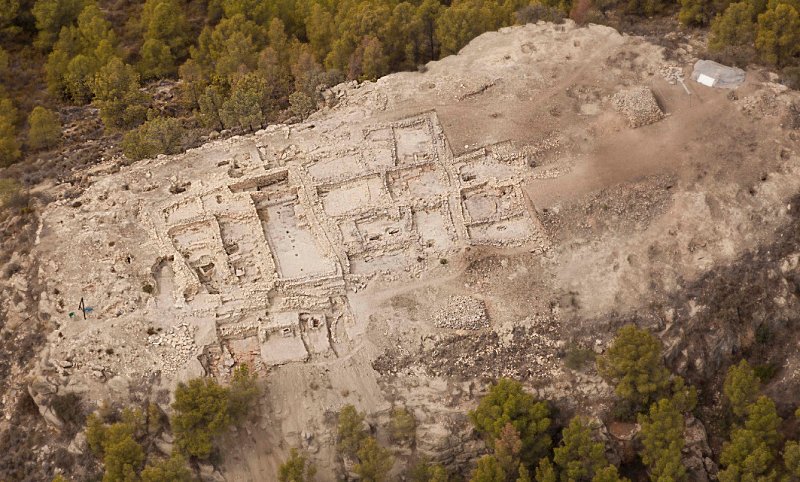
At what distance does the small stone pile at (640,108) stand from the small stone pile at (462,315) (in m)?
19.4

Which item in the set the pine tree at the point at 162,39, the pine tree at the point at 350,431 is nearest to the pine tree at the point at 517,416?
the pine tree at the point at 350,431

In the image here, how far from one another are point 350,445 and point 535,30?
3975 centimetres

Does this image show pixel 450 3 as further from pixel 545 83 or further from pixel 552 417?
pixel 552 417

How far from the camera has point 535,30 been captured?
269 ft

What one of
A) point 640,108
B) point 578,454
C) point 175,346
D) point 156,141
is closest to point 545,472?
point 578,454

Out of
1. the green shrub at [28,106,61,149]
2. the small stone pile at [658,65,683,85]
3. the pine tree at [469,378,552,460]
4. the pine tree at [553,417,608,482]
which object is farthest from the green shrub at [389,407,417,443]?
the green shrub at [28,106,61,149]

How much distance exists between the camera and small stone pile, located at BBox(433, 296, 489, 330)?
2506 inches

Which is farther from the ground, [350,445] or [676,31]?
[676,31]

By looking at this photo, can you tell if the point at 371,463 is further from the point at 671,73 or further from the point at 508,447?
the point at 671,73

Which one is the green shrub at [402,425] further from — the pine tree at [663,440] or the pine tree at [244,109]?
the pine tree at [244,109]

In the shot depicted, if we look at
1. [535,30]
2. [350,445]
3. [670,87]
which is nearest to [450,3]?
[535,30]

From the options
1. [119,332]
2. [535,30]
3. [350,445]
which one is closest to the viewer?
[350,445]

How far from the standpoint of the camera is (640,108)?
73.0 m

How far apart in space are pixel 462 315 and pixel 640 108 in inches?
856
